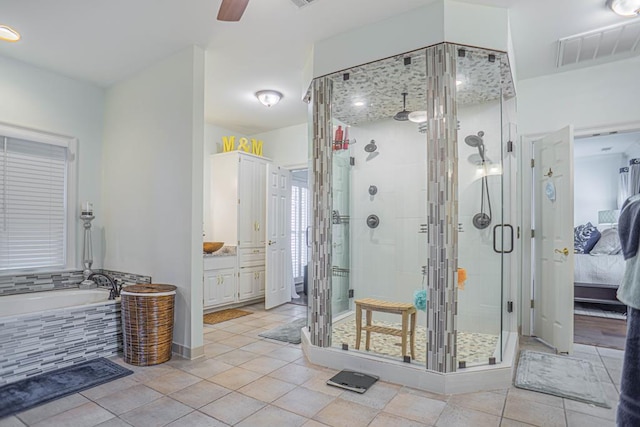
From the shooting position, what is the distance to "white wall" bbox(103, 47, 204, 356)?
10.3 feet

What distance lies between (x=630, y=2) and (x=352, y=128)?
2285 millimetres

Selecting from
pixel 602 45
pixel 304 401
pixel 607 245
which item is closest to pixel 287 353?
pixel 304 401

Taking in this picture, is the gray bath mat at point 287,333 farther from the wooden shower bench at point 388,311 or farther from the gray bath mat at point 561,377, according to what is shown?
the gray bath mat at point 561,377

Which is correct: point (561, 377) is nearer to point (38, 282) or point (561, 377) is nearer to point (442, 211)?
point (442, 211)

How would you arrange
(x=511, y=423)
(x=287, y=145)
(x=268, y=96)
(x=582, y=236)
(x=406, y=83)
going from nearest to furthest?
(x=511, y=423) → (x=406, y=83) → (x=268, y=96) → (x=287, y=145) → (x=582, y=236)

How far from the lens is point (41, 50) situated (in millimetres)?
3252

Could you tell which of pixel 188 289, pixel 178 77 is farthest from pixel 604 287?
pixel 178 77

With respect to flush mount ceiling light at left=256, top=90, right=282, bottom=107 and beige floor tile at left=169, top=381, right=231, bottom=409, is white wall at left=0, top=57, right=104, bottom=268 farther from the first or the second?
beige floor tile at left=169, top=381, right=231, bottom=409

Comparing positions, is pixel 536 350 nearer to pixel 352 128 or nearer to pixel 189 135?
pixel 352 128

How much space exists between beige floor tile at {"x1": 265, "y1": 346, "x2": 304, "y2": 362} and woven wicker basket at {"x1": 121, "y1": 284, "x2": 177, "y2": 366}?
930 mm

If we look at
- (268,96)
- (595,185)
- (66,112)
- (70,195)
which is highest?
(268,96)

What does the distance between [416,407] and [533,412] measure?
718 mm

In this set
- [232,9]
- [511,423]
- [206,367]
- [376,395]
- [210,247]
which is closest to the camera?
[232,9]

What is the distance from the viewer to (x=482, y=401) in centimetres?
230
